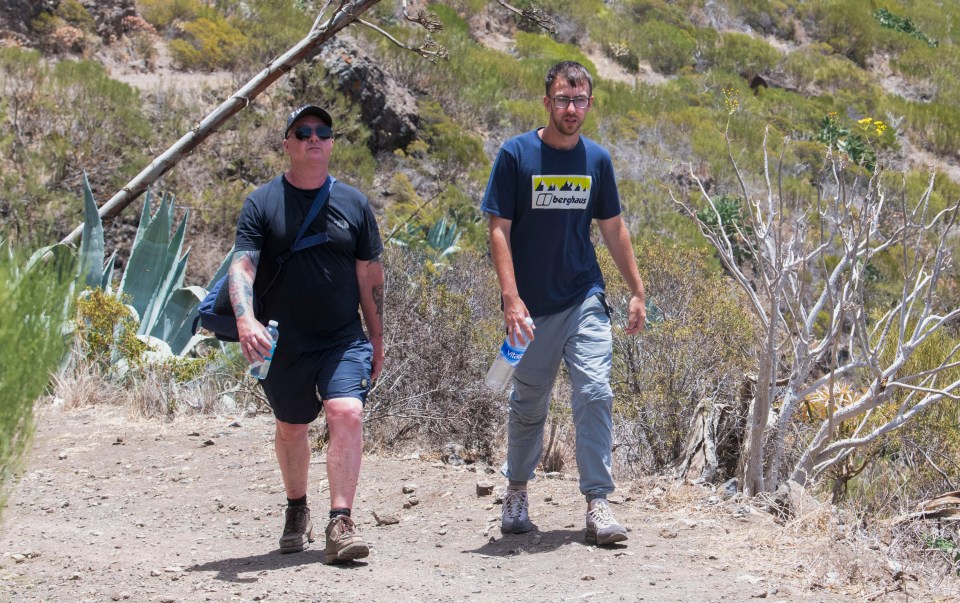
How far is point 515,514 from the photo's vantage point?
181 inches

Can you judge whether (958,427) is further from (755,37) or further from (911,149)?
(755,37)

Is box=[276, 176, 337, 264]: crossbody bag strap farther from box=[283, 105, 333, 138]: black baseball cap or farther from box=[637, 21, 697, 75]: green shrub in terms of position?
box=[637, 21, 697, 75]: green shrub

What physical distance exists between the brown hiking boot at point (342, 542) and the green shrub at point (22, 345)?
1.49 meters

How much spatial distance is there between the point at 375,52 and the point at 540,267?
16.4 meters

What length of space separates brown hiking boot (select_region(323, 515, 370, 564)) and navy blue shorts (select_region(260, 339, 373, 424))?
461mm

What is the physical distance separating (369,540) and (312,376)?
996 millimetres

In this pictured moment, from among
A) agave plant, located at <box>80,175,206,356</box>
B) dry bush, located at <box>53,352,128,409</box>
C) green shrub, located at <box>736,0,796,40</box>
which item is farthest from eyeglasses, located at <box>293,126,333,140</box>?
green shrub, located at <box>736,0,796,40</box>

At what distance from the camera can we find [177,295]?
864 cm

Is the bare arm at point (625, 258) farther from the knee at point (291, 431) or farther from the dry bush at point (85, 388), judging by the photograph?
the dry bush at point (85, 388)

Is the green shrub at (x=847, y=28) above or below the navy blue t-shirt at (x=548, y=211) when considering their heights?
above

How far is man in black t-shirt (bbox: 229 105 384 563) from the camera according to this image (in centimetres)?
401

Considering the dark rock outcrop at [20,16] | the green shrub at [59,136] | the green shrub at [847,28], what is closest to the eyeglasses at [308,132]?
the green shrub at [59,136]

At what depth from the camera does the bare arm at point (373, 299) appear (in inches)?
167

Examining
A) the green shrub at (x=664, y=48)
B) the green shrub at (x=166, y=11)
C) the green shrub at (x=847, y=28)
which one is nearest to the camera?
the green shrub at (x=166, y=11)
